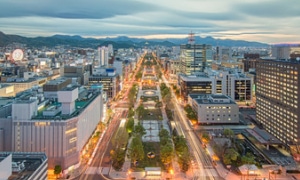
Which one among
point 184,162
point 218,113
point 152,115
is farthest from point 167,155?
point 152,115

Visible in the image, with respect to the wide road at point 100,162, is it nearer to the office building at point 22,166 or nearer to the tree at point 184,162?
the office building at point 22,166

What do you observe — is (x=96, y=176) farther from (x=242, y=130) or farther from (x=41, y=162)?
(x=242, y=130)

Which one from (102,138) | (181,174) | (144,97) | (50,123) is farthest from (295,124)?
(144,97)

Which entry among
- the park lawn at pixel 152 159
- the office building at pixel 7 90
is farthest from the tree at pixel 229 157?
the office building at pixel 7 90

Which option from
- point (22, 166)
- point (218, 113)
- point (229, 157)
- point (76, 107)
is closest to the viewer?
point (22, 166)

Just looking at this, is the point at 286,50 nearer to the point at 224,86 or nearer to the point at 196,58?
the point at 196,58

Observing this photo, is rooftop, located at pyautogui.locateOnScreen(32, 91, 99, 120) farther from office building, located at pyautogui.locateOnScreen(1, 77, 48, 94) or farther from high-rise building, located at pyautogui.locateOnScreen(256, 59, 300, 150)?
office building, located at pyautogui.locateOnScreen(1, 77, 48, 94)

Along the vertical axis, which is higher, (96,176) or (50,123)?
(50,123)

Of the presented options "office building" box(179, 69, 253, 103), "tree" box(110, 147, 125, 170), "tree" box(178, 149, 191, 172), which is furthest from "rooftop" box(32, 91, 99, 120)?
"office building" box(179, 69, 253, 103)
